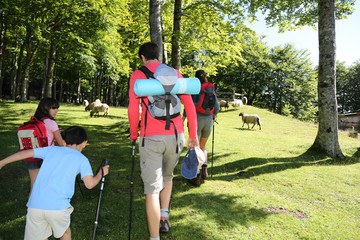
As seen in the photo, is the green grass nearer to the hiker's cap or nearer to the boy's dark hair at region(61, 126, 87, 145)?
the hiker's cap

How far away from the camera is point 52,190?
8.42 feet

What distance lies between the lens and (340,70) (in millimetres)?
62438

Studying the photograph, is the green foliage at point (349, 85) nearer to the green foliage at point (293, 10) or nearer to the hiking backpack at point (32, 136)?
the green foliage at point (293, 10)

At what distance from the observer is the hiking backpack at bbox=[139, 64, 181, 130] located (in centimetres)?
301

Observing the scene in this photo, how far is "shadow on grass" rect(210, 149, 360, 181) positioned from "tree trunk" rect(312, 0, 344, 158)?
18.7 inches

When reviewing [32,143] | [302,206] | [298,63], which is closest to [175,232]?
[32,143]

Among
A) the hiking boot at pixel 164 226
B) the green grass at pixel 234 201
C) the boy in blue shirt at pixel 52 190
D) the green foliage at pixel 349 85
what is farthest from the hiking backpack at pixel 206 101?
the green foliage at pixel 349 85

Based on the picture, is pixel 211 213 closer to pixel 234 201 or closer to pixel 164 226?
pixel 234 201

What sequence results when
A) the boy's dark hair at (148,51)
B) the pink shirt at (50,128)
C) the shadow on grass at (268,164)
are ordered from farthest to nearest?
the shadow on grass at (268,164) → the pink shirt at (50,128) → the boy's dark hair at (148,51)

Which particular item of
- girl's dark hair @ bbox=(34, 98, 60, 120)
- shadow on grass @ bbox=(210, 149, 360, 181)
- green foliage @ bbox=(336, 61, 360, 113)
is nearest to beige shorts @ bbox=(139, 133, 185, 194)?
girl's dark hair @ bbox=(34, 98, 60, 120)

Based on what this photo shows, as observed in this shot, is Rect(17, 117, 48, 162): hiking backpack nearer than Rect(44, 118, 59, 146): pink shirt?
Yes

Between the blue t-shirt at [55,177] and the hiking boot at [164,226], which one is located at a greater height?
the blue t-shirt at [55,177]

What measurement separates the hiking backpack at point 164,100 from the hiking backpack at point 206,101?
2.71m

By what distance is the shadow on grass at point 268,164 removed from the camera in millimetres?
7476
